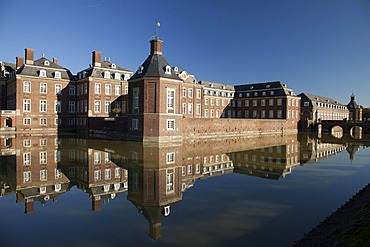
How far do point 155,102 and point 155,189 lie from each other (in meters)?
15.0

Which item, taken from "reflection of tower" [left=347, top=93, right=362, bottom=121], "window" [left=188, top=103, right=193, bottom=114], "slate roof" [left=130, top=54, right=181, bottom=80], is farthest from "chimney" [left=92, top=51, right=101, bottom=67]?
"reflection of tower" [left=347, top=93, right=362, bottom=121]

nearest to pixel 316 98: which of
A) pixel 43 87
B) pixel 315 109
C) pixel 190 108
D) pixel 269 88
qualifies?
pixel 315 109

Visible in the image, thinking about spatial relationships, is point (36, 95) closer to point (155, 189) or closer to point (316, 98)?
point (155, 189)

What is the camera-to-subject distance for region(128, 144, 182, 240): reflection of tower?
23.2 ft

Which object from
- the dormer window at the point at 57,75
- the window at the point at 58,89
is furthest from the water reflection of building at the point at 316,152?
the dormer window at the point at 57,75

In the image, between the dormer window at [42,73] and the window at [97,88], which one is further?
the window at [97,88]

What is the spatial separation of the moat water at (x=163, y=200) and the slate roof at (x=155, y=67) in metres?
11.2

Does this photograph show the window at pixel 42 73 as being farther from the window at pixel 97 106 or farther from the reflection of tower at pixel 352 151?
the reflection of tower at pixel 352 151

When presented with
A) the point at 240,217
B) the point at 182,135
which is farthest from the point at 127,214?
the point at 182,135

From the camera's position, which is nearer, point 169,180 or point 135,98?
point 169,180

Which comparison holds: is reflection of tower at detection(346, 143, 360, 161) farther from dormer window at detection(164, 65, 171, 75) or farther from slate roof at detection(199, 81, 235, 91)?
slate roof at detection(199, 81, 235, 91)

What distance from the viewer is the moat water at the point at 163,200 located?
579 centimetres

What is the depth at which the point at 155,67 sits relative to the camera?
24.4 m

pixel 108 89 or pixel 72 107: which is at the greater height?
pixel 108 89
